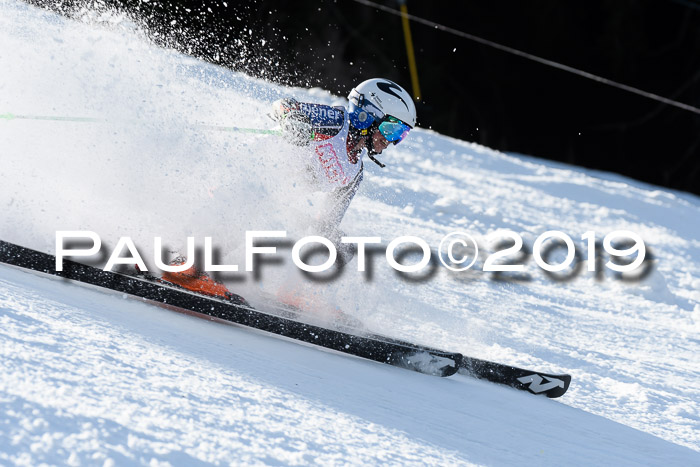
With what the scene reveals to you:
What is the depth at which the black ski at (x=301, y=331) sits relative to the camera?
3.55 metres

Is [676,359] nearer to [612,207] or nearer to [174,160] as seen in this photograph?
[174,160]

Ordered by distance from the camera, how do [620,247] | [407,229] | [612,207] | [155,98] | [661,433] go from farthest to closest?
1. [612,207]
2. [620,247]
3. [407,229]
4. [155,98]
5. [661,433]

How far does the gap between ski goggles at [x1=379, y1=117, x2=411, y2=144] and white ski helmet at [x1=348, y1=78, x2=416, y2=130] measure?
0.07 feet

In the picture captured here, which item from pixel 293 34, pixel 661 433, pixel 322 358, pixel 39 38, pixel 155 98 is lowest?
pixel 661 433

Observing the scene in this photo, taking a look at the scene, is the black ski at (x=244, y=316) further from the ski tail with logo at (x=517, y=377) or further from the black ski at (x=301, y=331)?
the ski tail with logo at (x=517, y=377)

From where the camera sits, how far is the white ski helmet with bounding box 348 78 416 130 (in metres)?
4.57

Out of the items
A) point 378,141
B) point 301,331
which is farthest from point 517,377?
point 378,141

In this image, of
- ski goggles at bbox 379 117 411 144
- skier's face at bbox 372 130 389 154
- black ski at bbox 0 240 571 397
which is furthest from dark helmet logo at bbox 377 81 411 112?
black ski at bbox 0 240 571 397

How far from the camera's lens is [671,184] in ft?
57.2

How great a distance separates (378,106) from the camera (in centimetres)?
456

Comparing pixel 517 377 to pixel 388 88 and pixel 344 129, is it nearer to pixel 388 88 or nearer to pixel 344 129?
pixel 344 129

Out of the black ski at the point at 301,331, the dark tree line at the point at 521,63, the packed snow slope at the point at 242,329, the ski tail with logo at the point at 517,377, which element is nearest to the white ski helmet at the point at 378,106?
the packed snow slope at the point at 242,329

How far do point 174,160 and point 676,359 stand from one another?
3.15 meters

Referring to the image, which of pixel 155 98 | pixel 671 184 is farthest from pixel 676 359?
pixel 671 184
